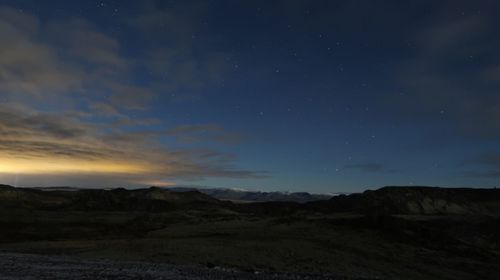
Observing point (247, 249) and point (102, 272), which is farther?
point (247, 249)

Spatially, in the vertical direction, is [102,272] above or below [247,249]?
below

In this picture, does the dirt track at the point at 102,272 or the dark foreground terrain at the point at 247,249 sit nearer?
the dirt track at the point at 102,272

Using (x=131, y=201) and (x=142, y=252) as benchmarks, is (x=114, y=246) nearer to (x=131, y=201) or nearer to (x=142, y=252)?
(x=142, y=252)

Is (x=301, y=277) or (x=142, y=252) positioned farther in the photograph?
(x=142, y=252)

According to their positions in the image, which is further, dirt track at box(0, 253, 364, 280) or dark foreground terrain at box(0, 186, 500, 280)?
dark foreground terrain at box(0, 186, 500, 280)

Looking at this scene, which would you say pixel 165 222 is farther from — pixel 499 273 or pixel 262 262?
pixel 499 273

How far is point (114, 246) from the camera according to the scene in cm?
3312

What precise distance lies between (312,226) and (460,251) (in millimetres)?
14925

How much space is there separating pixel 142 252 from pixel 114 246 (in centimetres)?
401

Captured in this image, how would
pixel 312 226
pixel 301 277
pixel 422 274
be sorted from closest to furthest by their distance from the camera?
pixel 301 277, pixel 422 274, pixel 312 226

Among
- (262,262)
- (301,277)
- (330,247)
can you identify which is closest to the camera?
(301,277)

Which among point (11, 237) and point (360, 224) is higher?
point (360, 224)

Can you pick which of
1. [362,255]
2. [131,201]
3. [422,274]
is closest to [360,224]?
[362,255]

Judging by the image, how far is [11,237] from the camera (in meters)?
44.5
